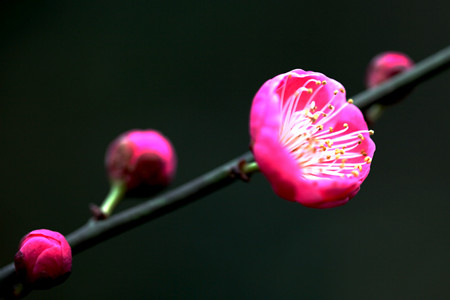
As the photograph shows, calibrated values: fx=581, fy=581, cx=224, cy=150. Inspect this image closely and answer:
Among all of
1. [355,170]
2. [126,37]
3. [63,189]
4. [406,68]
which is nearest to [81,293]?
[63,189]

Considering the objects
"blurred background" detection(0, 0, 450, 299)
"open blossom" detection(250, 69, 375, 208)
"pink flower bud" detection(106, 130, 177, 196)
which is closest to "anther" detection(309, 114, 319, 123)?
"open blossom" detection(250, 69, 375, 208)

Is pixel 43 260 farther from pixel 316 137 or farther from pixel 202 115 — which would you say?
pixel 202 115

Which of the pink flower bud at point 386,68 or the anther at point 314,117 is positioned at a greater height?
the pink flower bud at point 386,68

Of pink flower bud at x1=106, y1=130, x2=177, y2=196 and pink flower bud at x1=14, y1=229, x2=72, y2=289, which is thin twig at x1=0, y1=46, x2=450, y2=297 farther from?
pink flower bud at x1=106, y1=130, x2=177, y2=196

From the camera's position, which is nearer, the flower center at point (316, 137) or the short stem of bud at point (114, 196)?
the flower center at point (316, 137)

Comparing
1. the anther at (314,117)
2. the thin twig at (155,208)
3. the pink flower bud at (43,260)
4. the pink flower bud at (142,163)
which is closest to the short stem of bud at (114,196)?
the pink flower bud at (142,163)

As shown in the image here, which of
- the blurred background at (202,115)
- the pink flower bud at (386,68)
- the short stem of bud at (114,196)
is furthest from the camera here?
the blurred background at (202,115)

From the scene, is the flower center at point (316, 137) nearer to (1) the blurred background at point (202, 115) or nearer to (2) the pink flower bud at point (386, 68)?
(2) the pink flower bud at point (386, 68)
